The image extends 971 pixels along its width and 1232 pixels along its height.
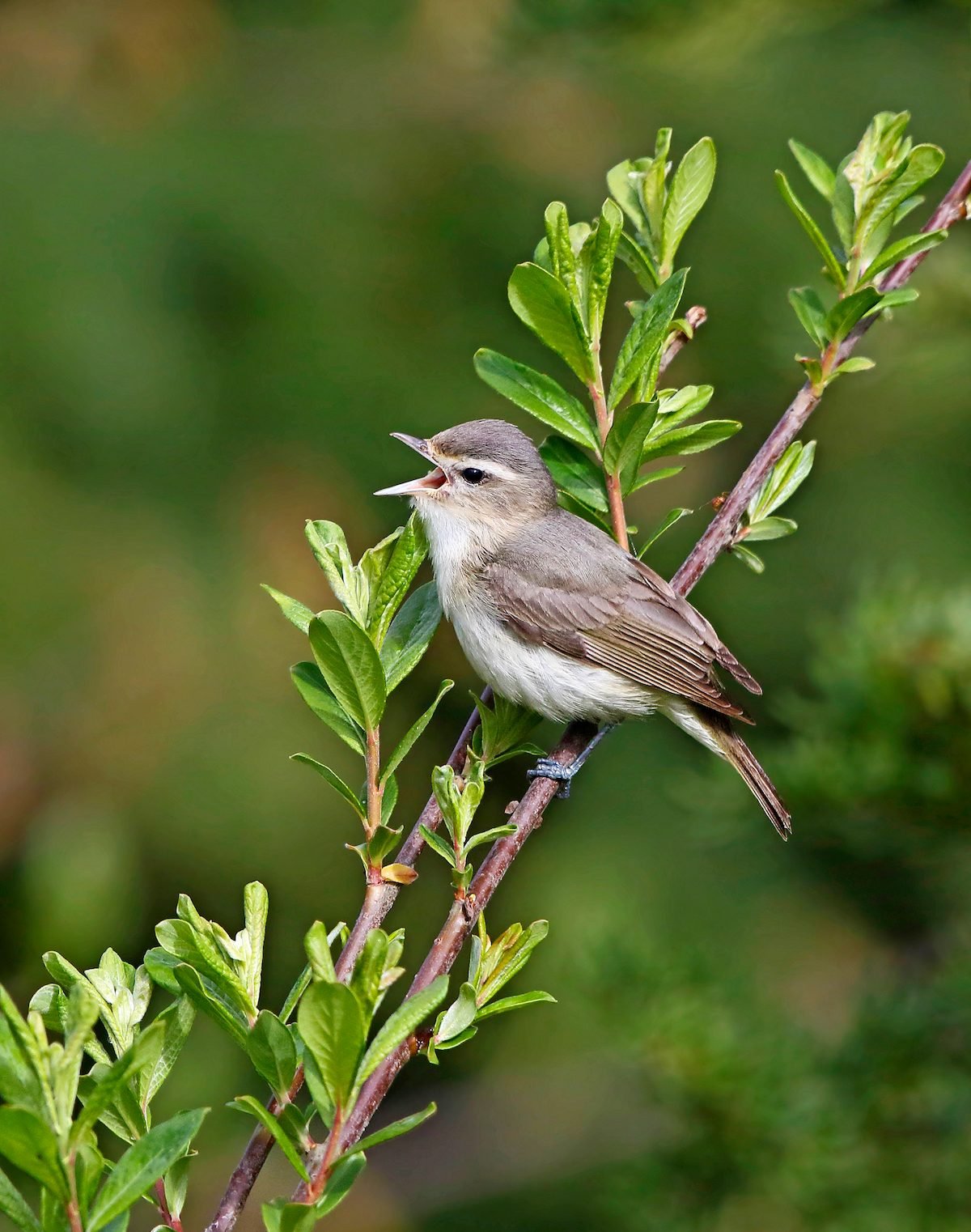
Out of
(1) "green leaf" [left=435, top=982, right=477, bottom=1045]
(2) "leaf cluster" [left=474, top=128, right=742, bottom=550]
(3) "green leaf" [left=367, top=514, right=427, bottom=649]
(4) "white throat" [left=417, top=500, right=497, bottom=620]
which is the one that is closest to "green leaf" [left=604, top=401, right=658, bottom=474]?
(2) "leaf cluster" [left=474, top=128, right=742, bottom=550]

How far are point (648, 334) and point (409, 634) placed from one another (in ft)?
1.47

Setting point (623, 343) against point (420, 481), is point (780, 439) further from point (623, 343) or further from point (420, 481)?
point (420, 481)

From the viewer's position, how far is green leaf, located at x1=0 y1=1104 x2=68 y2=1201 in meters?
0.89

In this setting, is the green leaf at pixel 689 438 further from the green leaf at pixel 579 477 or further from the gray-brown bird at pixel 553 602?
the gray-brown bird at pixel 553 602

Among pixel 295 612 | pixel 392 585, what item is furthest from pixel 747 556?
pixel 295 612

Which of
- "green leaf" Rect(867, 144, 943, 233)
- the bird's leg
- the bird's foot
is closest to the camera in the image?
"green leaf" Rect(867, 144, 943, 233)

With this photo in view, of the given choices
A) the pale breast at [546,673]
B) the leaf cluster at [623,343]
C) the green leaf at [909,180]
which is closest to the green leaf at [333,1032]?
the leaf cluster at [623,343]

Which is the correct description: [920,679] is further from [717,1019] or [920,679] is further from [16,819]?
[16,819]

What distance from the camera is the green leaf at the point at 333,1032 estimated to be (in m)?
0.96

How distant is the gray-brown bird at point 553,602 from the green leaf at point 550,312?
1.02 meters

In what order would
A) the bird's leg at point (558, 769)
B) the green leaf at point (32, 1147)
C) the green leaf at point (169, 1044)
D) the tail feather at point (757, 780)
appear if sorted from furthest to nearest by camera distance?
the tail feather at point (757, 780), the bird's leg at point (558, 769), the green leaf at point (169, 1044), the green leaf at point (32, 1147)

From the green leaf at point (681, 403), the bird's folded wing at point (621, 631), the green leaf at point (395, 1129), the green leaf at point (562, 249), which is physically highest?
the green leaf at point (562, 249)

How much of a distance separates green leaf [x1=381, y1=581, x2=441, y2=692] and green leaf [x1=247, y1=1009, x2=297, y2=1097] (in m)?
0.37

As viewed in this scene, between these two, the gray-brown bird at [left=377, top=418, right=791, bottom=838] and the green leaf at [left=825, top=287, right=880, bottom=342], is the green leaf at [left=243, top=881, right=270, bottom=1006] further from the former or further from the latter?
the gray-brown bird at [left=377, top=418, right=791, bottom=838]
